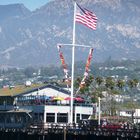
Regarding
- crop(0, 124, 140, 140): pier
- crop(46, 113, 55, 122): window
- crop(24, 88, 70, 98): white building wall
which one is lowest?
crop(0, 124, 140, 140): pier

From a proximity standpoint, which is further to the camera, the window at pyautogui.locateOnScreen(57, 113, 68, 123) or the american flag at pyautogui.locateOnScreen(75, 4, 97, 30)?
the window at pyautogui.locateOnScreen(57, 113, 68, 123)

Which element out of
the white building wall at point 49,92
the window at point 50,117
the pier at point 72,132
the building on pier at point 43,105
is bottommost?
the pier at point 72,132

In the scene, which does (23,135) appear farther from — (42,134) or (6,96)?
(6,96)

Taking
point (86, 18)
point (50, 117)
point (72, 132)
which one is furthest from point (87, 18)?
point (50, 117)

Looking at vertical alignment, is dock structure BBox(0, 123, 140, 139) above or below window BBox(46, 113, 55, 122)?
below

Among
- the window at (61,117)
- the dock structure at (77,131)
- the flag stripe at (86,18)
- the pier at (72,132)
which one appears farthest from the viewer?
the window at (61,117)

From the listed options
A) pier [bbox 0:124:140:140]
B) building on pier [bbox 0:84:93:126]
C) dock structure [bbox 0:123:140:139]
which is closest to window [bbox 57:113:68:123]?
building on pier [bbox 0:84:93:126]

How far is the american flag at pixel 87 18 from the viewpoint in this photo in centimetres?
9187

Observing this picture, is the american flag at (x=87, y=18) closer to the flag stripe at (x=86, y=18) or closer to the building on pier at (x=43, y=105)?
the flag stripe at (x=86, y=18)

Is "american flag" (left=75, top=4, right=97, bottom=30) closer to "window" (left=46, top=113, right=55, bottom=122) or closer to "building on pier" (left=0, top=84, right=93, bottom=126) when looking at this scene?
"building on pier" (left=0, top=84, right=93, bottom=126)

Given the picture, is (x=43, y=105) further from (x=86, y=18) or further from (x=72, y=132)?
(x=72, y=132)

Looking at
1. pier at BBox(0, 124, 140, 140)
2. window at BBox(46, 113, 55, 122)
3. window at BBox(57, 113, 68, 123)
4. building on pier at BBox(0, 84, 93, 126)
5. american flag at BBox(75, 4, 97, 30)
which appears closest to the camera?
pier at BBox(0, 124, 140, 140)

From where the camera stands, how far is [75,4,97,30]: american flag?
91869mm

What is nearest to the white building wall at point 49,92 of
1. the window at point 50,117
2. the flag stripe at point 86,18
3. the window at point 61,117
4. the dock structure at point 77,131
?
the window at point 61,117
